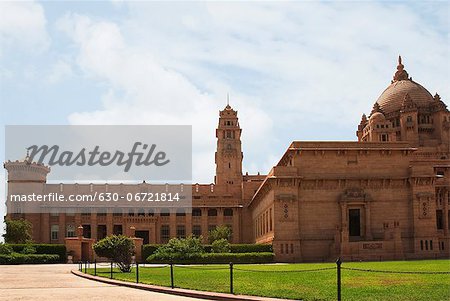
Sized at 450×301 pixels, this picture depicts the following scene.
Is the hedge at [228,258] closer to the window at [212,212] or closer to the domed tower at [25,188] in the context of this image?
the window at [212,212]

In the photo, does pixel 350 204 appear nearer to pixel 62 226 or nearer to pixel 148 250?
pixel 148 250

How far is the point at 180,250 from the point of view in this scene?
53219 mm

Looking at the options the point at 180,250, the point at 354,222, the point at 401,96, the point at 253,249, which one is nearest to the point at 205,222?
the point at 253,249

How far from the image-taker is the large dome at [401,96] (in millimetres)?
95438

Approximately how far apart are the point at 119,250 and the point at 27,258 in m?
20.3

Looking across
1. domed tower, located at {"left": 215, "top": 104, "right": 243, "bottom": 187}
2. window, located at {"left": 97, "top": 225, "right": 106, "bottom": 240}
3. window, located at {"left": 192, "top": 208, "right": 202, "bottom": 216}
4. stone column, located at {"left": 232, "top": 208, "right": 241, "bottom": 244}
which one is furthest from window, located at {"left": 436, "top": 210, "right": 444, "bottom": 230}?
window, located at {"left": 97, "top": 225, "right": 106, "bottom": 240}

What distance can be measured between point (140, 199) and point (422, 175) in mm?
45057

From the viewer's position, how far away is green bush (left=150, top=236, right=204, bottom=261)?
52656 millimetres

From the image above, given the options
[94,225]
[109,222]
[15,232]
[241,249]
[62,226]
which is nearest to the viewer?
[241,249]

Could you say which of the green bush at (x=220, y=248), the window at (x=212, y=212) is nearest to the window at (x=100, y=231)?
the window at (x=212, y=212)

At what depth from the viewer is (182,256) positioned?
52.6m

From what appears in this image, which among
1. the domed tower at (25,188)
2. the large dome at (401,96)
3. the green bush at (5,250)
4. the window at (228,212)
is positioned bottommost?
the green bush at (5,250)

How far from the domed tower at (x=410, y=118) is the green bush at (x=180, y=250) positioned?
4603 centimetres

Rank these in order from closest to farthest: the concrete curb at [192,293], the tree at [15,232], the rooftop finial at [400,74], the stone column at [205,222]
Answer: the concrete curb at [192,293], the tree at [15,232], the stone column at [205,222], the rooftop finial at [400,74]
